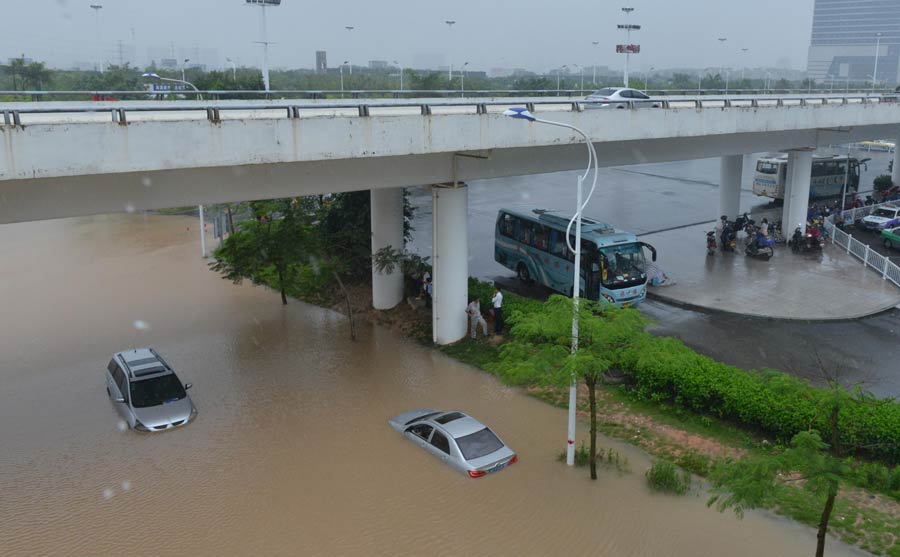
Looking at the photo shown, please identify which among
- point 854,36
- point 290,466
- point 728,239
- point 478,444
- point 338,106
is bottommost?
point 290,466

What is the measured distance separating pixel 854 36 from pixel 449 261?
169 meters

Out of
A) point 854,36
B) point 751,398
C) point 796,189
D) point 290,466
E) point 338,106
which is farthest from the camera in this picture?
point 854,36

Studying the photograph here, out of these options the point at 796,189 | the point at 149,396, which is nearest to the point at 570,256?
the point at 149,396

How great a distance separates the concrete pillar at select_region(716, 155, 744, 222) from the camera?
27797mm

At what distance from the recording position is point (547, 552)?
9844 millimetres

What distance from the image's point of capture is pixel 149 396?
13836 mm

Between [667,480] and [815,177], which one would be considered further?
[815,177]

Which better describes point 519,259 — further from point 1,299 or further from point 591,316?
point 1,299

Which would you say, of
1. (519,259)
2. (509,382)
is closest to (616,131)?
(519,259)

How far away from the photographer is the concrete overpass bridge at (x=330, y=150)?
422 inches

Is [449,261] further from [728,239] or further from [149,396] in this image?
[728,239]

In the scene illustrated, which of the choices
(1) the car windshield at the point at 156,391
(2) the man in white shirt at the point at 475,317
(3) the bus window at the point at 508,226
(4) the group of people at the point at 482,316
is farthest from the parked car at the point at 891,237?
(1) the car windshield at the point at 156,391

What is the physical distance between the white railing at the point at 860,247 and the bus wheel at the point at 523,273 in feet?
35.2

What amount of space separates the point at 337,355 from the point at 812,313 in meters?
12.1
